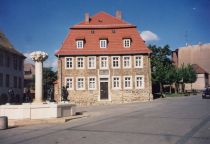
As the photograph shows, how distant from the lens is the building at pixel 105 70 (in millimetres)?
43188

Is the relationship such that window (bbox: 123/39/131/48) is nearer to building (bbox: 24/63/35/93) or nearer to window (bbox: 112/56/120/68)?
window (bbox: 112/56/120/68)

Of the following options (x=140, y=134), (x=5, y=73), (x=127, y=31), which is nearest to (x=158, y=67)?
(x=127, y=31)

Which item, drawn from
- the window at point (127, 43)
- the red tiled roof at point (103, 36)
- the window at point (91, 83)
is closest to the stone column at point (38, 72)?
the window at point (91, 83)

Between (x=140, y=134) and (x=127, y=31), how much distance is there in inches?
1347

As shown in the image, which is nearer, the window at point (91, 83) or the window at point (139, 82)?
the window at point (139, 82)

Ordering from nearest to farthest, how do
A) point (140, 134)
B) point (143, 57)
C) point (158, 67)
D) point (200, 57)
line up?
point (140, 134) → point (143, 57) → point (158, 67) → point (200, 57)

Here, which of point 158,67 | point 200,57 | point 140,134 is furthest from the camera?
point 200,57

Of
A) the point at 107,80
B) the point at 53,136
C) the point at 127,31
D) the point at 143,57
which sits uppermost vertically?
the point at 127,31

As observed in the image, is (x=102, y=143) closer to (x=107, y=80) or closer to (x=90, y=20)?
(x=107, y=80)

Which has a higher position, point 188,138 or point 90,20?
point 90,20

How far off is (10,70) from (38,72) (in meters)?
27.5

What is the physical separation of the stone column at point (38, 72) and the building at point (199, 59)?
63.6 m

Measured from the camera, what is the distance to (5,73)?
146 ft

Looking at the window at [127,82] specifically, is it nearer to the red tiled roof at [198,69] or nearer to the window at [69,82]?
the window at [69,82]
